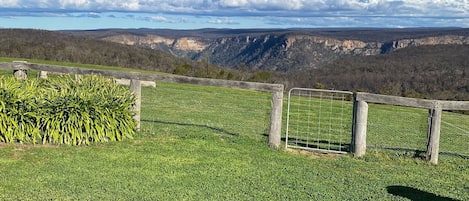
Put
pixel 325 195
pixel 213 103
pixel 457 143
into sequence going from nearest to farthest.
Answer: pixel 325 195 < pixel 457 143 < pixel 213 103

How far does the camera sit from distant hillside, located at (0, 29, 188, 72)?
87.1 meters

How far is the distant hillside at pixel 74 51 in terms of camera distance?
286 ft

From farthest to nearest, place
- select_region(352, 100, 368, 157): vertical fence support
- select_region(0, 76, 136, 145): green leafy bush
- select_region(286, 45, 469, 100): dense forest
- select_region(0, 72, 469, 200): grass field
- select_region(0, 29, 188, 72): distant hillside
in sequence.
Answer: select_region(0, 29, 188, 72): distant hillside → select_region(286, 45, 469, 100): dense forest → select_region(352, 100, 368, 157): vertical fence support → select_region(0, 76, 136, 145): green leafy bush → select_region(0, 72, 469, 200): grass field

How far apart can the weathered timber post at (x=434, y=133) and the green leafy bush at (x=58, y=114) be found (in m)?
5.40

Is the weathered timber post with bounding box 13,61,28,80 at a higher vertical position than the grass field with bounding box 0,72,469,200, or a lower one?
higher

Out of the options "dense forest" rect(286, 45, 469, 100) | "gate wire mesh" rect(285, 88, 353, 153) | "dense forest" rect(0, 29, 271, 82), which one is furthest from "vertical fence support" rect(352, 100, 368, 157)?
"dense forest" rect(0, 29, 271, 82)

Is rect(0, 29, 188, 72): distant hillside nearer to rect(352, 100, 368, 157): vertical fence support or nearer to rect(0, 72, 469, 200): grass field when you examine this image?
rect(0, 72, 469, 200): grass field

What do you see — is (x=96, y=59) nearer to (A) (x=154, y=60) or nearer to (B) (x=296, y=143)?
(A) (x=154, y=60)

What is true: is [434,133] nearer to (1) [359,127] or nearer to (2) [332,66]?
(1) [359,127]

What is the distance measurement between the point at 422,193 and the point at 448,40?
128953 mm

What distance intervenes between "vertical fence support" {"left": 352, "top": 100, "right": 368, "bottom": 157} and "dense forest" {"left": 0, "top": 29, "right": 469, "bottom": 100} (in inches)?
2097

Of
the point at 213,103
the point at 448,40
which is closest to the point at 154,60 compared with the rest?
the point at 448,40

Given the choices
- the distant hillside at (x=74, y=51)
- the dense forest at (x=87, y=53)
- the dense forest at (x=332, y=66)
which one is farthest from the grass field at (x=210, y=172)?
the distant hillside at (x=74, y=51)

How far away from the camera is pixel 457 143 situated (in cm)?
1405
